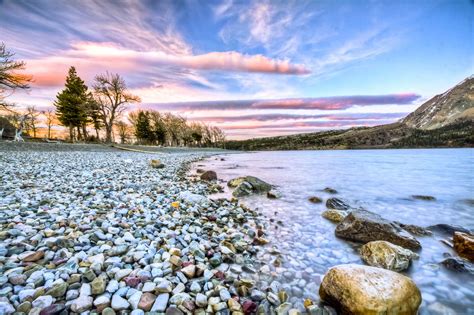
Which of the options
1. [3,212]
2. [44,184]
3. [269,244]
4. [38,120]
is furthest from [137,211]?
[38,120]

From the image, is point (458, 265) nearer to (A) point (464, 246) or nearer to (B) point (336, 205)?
(A) point (464, 246)

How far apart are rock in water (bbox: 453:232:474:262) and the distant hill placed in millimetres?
109517

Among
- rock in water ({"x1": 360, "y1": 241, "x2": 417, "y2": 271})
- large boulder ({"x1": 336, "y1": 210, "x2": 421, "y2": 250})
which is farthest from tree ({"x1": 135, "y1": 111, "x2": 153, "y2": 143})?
rock in water ({"x1": 360, "y1": 241, "x2": 417, "y2": 271})

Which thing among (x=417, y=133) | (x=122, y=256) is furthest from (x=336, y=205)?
(x=417, y=133)

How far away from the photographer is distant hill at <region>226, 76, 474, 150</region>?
10019 centimetres

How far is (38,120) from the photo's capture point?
172 ft

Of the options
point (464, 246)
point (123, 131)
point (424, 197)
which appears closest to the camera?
point (464, 246)

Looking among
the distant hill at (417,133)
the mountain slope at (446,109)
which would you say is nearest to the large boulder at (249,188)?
the distant hill at (417,133)

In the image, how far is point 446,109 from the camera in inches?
6609

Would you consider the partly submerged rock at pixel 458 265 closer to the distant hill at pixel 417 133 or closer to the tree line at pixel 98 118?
the tree line at pixel 98 118

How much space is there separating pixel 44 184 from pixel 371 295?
7.89 m

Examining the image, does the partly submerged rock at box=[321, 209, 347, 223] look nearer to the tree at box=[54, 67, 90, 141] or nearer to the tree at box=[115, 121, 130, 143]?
the tree at box=[54, 67, 90, 141]

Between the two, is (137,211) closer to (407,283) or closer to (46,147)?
(407,283)

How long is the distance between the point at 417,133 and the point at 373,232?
142414 millimetres
